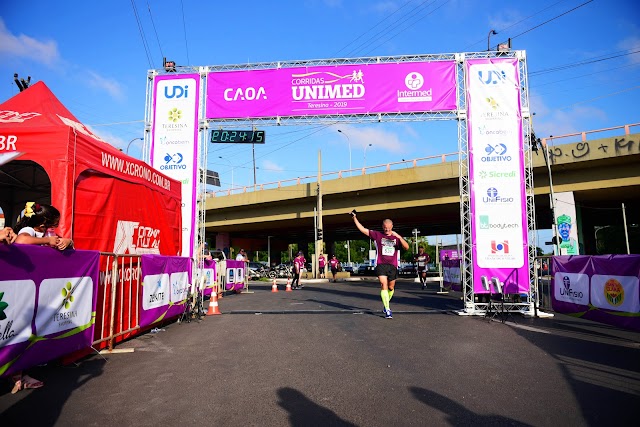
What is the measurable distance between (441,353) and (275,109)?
9.48 meters

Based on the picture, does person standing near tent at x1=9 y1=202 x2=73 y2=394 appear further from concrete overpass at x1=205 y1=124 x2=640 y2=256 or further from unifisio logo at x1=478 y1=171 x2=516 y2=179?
concrete overpass at x1=205 y1=124 x2=640 y2=256

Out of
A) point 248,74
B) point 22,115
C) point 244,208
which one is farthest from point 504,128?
point 244,208

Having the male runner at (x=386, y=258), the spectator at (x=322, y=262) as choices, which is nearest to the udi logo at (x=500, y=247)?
the male runner at (x=386, y=258)

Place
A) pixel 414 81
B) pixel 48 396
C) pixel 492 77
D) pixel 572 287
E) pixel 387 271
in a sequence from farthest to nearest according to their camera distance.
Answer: pixel 414 81, pixel 492 77, pixel 387 271, pixel 572 287, pixel 48 396

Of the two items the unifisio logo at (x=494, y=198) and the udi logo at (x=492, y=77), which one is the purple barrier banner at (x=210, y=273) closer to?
the unifisio logo at (x=494, y=198)

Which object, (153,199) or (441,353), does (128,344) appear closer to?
(153,199)

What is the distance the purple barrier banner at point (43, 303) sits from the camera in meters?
3.87

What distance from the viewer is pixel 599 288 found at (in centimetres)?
746

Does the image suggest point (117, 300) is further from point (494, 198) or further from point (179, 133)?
point (494, 198)

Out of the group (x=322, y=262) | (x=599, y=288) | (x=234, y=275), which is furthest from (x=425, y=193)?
(x=599, y=288)

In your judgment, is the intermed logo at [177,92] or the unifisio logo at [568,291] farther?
the intermed logo at [177,92]

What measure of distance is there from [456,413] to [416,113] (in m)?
10.1

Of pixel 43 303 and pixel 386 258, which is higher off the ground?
pixel 386 258

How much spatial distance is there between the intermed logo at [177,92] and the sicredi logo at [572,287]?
10533mm
